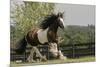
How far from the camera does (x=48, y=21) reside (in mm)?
2367

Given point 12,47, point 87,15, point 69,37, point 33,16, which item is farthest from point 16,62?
point 87,15

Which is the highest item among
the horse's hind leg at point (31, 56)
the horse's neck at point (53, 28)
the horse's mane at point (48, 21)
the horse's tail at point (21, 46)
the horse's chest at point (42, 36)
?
the horse's mane at point (48, 21)

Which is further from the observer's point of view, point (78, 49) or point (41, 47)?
point (78, 49)

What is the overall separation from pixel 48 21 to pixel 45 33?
14 cm

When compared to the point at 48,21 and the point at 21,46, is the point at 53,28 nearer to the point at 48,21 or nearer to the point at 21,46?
the point at 48,21

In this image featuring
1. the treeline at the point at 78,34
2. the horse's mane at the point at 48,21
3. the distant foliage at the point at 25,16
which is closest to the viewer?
the distant foliage at the point at 25,16

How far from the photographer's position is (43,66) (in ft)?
7.75

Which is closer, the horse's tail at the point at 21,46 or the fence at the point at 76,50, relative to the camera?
the horse's tail at the point at 21,46

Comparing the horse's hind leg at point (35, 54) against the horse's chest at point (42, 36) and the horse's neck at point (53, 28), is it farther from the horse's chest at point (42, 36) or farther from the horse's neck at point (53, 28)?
the horse's neck at point (53, 28)

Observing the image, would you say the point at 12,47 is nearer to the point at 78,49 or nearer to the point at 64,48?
the point at 64,48

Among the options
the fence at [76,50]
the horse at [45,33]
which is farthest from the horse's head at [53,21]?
the fence at [76,50]

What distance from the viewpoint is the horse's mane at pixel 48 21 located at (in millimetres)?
2344

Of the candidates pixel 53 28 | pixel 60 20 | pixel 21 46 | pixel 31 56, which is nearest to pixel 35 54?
pixel 31 56

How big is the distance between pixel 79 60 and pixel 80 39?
253 millimetres
